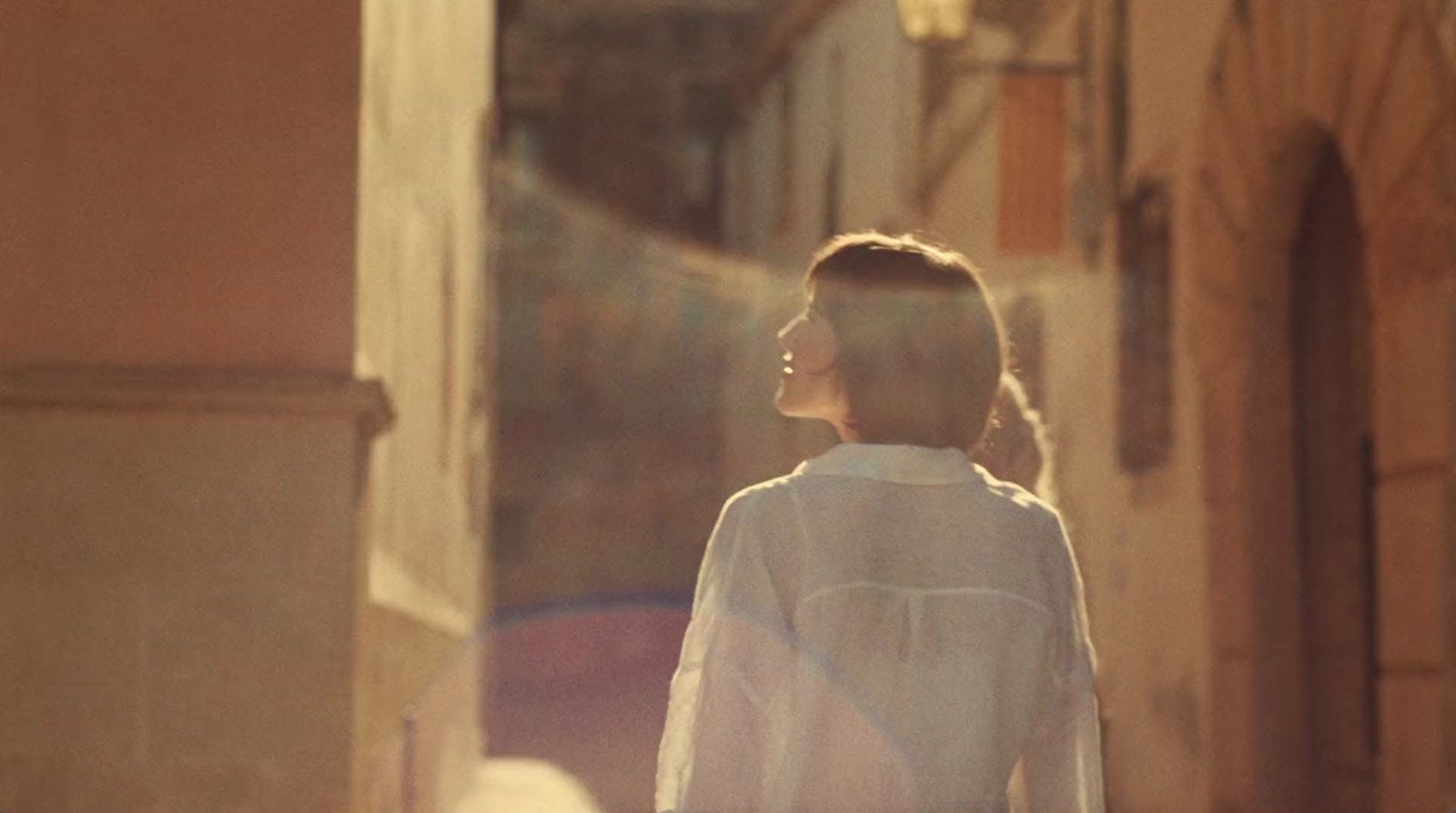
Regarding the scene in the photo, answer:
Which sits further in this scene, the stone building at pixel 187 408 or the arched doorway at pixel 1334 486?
the arched doorway at pixel 1334 486

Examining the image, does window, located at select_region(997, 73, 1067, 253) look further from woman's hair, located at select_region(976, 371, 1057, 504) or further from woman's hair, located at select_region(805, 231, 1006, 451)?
woman's hair, located at select_region(805, 231, 1006, 451)

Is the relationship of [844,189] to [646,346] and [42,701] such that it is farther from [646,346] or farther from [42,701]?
[42,701]

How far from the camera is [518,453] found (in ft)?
107

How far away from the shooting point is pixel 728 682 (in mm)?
2988

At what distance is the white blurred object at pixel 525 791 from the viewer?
13.7 meters

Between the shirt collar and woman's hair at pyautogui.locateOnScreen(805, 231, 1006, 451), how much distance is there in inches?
0.6

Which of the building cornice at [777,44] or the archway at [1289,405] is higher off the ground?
the building cornice at [777,44]

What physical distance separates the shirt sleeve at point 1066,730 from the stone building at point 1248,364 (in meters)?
4.90

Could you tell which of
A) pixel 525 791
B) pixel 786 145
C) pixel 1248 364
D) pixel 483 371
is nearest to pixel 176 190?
pixel 1248 364

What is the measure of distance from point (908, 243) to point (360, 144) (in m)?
3.00

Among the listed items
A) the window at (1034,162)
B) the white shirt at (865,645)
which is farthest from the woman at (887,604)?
the window at (1034,162)

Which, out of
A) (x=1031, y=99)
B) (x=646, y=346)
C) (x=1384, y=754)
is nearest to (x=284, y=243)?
(x=1384, y=754)

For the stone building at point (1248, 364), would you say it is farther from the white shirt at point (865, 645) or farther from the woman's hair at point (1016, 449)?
the white shirt at point (865, 645)

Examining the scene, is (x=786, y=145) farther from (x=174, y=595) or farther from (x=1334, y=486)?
(x=174, y=595)
